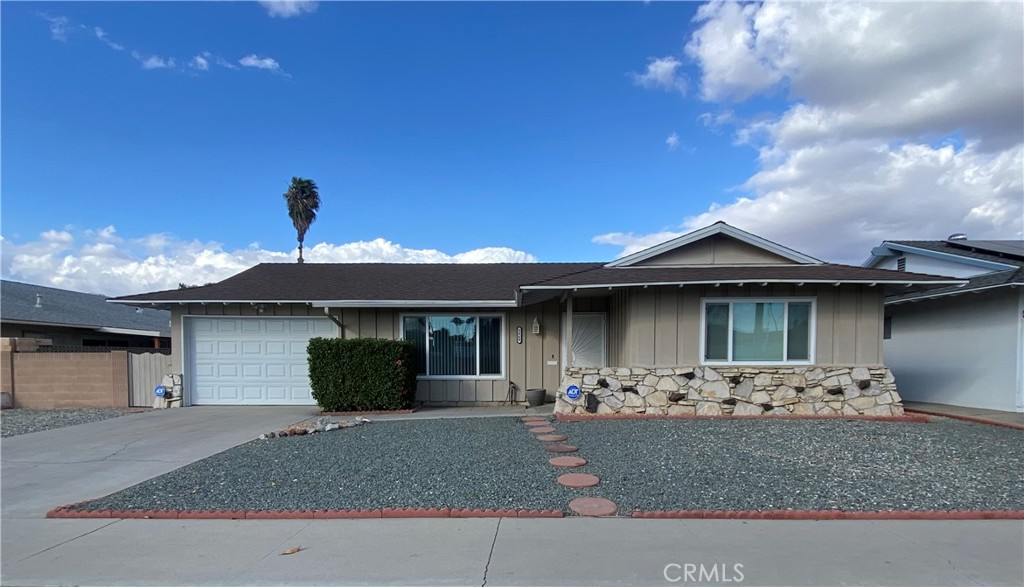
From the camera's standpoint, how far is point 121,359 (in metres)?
12.3

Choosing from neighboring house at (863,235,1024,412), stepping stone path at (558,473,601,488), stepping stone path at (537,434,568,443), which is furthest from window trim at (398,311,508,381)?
neighboring house at (863,235,1024,412)

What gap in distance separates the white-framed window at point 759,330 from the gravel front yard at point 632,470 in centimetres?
145

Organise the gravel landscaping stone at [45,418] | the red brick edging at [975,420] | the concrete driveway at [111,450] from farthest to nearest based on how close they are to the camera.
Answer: the gravel landscaping stone at [45,418]
the red brick edging at [975,420]
the concrete driveway at [111,450]

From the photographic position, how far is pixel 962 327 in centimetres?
1176

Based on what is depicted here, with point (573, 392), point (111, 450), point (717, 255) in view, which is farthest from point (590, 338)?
point (111, 450)

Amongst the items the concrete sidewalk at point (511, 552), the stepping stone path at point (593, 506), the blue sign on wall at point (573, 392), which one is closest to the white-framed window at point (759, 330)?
the blue sign on wall at point (573, 392)

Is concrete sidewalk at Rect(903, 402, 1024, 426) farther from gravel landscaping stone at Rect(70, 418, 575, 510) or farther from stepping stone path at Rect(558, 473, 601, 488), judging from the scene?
gravel landscaping stone at Rect(70, 418, 575, 510)

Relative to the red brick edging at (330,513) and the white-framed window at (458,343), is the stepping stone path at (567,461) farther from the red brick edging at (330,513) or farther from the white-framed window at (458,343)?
the white-framed window at (458,343)

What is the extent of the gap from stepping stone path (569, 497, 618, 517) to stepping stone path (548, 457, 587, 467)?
3.90 ft

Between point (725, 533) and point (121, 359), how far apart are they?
13416mm

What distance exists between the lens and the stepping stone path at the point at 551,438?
24.8 feet

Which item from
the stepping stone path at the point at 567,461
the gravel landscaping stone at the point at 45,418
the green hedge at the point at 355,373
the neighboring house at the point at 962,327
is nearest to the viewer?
the stepping stone path at the point at 567,461

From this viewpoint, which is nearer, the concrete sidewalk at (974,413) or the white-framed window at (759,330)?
the concrete sidewalk at (974,413)

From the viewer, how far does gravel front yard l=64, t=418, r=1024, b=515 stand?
4992mm
